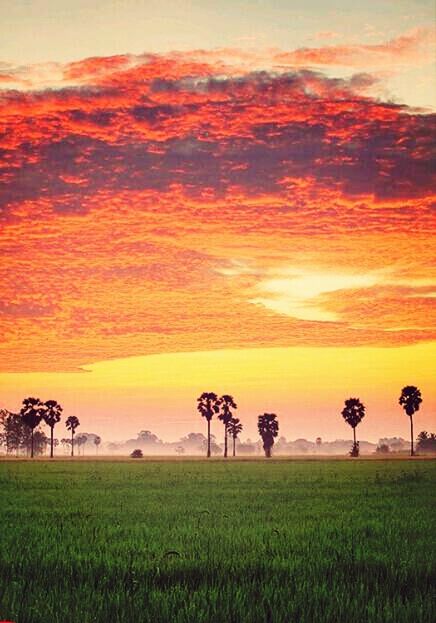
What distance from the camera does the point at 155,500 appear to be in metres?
29.2

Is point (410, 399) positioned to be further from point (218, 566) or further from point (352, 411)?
point (218, 566)

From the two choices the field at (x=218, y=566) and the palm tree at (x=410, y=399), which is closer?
the field at (x=218, y=566)

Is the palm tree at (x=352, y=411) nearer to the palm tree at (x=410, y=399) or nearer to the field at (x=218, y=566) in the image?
the palm tree at (x=410, y=399)

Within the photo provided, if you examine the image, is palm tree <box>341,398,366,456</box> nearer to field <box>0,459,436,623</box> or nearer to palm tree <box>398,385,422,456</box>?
palm tree <box>398,385,422,456</box>

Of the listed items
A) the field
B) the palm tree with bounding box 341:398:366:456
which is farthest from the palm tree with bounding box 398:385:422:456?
the field

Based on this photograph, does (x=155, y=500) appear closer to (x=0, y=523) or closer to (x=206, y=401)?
(x=0, y=523)

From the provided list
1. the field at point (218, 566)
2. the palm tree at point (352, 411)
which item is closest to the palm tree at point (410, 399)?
the palm tree at point (352, 411)

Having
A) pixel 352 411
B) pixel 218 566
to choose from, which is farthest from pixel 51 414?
pixel 218 566

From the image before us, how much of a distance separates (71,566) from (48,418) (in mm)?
173151

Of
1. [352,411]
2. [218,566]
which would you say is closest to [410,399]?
[352,411]

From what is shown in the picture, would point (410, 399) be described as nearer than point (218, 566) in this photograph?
No

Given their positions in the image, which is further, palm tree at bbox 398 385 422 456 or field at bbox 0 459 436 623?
palm tree at bbox 398 385 422 456

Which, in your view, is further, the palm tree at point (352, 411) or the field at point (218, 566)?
the palm tree at point (352, 411)

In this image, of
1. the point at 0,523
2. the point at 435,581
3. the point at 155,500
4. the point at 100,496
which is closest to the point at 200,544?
the point at 435,581
